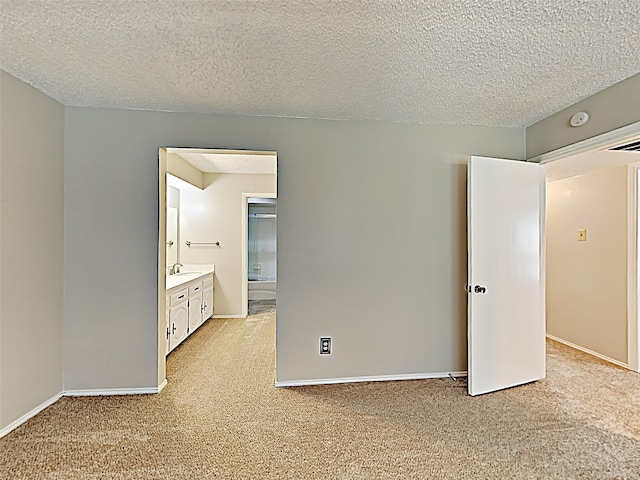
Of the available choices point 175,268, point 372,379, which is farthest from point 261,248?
point 372,379

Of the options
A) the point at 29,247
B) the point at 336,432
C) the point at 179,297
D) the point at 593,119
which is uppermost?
the point at 593,119

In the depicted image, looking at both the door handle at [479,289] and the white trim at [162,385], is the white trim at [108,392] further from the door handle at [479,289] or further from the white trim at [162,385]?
the door handle at [479,289]

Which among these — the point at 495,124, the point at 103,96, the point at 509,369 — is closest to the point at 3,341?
the point at 103,96

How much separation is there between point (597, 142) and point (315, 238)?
85.0 inches

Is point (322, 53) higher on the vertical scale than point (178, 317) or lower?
higher

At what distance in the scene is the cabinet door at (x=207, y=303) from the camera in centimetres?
505

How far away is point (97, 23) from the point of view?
1.76m

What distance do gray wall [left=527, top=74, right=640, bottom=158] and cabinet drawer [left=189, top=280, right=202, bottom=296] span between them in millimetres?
3873

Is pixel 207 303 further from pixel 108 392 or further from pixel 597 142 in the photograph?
pixel 597 142

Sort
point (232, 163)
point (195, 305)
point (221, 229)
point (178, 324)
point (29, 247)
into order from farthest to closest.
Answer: point (221, 229), point (232, 163), point (195, 305), point (178, 324), point (29, 247)

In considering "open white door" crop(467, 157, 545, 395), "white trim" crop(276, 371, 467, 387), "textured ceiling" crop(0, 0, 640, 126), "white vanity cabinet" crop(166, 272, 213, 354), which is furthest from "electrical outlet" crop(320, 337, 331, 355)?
"textured ceiling" crop(0, 0, 640, 126)

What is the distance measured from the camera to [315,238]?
312 cm

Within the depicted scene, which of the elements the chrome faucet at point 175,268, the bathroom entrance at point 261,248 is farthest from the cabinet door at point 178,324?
the bathroom entrance at point 261,248

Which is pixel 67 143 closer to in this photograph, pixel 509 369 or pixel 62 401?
pixel 62 401
